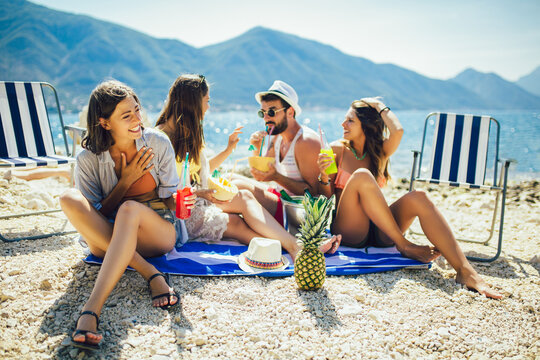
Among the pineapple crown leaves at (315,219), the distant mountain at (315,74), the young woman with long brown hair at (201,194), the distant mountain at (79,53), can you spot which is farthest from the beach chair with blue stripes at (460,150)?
the distant mountain at (315,74)

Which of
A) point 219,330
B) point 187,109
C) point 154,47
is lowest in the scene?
point 219,330

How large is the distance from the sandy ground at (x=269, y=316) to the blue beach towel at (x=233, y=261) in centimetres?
7

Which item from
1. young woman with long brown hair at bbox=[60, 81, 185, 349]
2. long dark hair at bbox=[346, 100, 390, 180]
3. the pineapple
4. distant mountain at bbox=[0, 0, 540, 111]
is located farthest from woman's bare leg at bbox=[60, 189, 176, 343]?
distant mountain at bbox=[0, 0, 540, 111]

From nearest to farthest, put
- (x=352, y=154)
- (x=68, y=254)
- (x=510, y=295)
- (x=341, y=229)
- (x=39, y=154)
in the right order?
(x=510, y=295)
(x=68, y=254)
(x=341, y=229)
(x=352, y=154)
(x=39, y=154)

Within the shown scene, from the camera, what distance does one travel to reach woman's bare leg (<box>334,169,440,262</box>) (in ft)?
9.52

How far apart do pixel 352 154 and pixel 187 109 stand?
173 centimetres

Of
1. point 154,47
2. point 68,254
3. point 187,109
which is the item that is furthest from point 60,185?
point 154,47

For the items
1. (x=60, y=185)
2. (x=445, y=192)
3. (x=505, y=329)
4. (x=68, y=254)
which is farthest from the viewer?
(x=445, y=192)

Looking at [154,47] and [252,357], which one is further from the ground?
[154,47]

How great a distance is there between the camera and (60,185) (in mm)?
6188

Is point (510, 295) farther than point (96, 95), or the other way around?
point (510, 295)

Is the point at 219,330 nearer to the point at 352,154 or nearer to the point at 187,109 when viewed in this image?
the point at 187,109

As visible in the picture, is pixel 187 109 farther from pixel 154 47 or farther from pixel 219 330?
pixel 154 47

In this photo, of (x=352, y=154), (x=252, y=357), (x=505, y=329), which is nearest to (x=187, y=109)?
(x=352, y=154)
